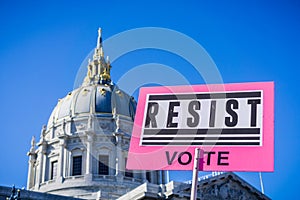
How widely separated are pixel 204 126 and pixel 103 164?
62433mm

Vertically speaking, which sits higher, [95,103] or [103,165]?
[95,103]

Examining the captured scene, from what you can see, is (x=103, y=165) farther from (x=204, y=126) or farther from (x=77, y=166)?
(x=204, y=126)

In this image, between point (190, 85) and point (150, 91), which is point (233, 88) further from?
point (150, 91)

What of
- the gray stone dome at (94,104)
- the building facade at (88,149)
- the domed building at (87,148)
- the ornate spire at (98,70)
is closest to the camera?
the building facade at (88,149)

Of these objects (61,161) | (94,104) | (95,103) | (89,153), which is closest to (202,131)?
(89,153)

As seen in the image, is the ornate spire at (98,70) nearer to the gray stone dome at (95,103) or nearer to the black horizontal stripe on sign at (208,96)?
the gray stone dome at (95,103)

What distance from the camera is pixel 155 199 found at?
45688 millimetres

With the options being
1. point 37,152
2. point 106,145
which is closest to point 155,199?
point 106,145

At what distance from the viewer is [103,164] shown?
235ft

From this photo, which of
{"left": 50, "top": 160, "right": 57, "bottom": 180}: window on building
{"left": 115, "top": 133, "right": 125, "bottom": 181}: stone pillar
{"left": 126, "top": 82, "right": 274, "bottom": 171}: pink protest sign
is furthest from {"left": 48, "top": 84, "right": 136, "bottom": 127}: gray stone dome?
{"left": 126, "top": 82, "right": 274, "bottom": 171}: pink protest sign

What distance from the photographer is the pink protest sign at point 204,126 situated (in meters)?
9.45

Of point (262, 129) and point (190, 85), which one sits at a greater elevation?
point (190, 85)

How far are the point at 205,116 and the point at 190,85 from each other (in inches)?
28.9

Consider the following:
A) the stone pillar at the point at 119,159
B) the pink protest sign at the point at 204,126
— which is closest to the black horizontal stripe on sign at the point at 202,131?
the pink protest sign at the point at 204,126
